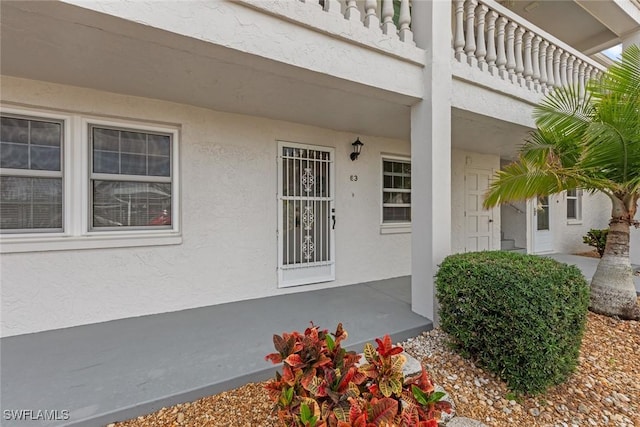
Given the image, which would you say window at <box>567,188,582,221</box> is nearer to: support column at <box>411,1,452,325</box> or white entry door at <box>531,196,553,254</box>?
white entry door at <box>531,196,553,254</box>

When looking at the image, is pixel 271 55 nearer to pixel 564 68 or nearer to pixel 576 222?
pixel 564 68

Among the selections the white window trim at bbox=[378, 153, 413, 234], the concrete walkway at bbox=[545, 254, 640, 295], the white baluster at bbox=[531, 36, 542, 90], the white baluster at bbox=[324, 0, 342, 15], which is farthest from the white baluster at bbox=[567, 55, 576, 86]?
the white baluster at bbox=[324, 0, 342, 15]

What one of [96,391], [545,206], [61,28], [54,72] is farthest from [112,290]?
[545,206]

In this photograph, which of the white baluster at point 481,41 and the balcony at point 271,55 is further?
the white baluster at point 481,41

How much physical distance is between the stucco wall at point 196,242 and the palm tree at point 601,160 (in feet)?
7.89

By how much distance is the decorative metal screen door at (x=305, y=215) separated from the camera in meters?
4.45

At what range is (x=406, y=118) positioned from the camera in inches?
170

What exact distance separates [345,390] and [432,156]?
2672 mm

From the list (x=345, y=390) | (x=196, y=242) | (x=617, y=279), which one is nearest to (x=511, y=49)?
(x=617, y=279)

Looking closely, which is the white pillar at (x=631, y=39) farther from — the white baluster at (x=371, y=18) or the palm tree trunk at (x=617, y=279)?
the white baluster at (x=371, y=18)

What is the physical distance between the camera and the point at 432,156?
339cm

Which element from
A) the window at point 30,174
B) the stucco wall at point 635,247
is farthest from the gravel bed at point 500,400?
the stucco wall at point 635,247

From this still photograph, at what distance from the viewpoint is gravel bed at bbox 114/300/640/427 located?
2.02m

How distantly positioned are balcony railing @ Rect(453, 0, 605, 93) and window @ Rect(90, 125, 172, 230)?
13.7ft
